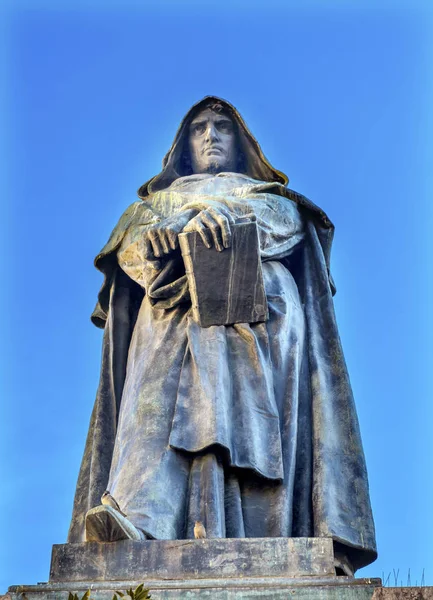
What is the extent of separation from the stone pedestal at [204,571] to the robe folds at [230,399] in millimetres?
574

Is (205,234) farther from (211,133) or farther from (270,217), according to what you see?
(211,133)

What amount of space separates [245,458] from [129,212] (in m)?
3.35

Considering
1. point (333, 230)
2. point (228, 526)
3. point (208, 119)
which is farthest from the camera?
point (208, 119)

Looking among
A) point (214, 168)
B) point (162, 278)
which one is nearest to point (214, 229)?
point (162, 278)

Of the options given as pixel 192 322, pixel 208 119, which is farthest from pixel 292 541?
pixel 208 119

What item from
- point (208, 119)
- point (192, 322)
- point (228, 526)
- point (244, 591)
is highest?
point (208, 119)

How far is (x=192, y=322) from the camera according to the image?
1130cm

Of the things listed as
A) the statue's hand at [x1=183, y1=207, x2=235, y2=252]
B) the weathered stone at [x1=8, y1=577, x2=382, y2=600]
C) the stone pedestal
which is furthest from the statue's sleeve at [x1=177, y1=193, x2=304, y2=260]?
the weathered stone at [x1=8, y1=577, x2=382, y2=600]

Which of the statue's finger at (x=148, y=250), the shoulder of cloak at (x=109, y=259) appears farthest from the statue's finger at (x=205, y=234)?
the shoulder of cloak at (x=109, y=259)

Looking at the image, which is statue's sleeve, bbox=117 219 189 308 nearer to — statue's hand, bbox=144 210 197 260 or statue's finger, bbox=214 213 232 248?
statue's hand, bbox=144 210 197 260

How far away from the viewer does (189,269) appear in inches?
444

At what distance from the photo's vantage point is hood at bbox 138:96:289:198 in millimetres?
13453

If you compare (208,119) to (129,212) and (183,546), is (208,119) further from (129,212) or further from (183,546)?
(183,546)

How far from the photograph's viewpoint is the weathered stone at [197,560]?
901 cm
